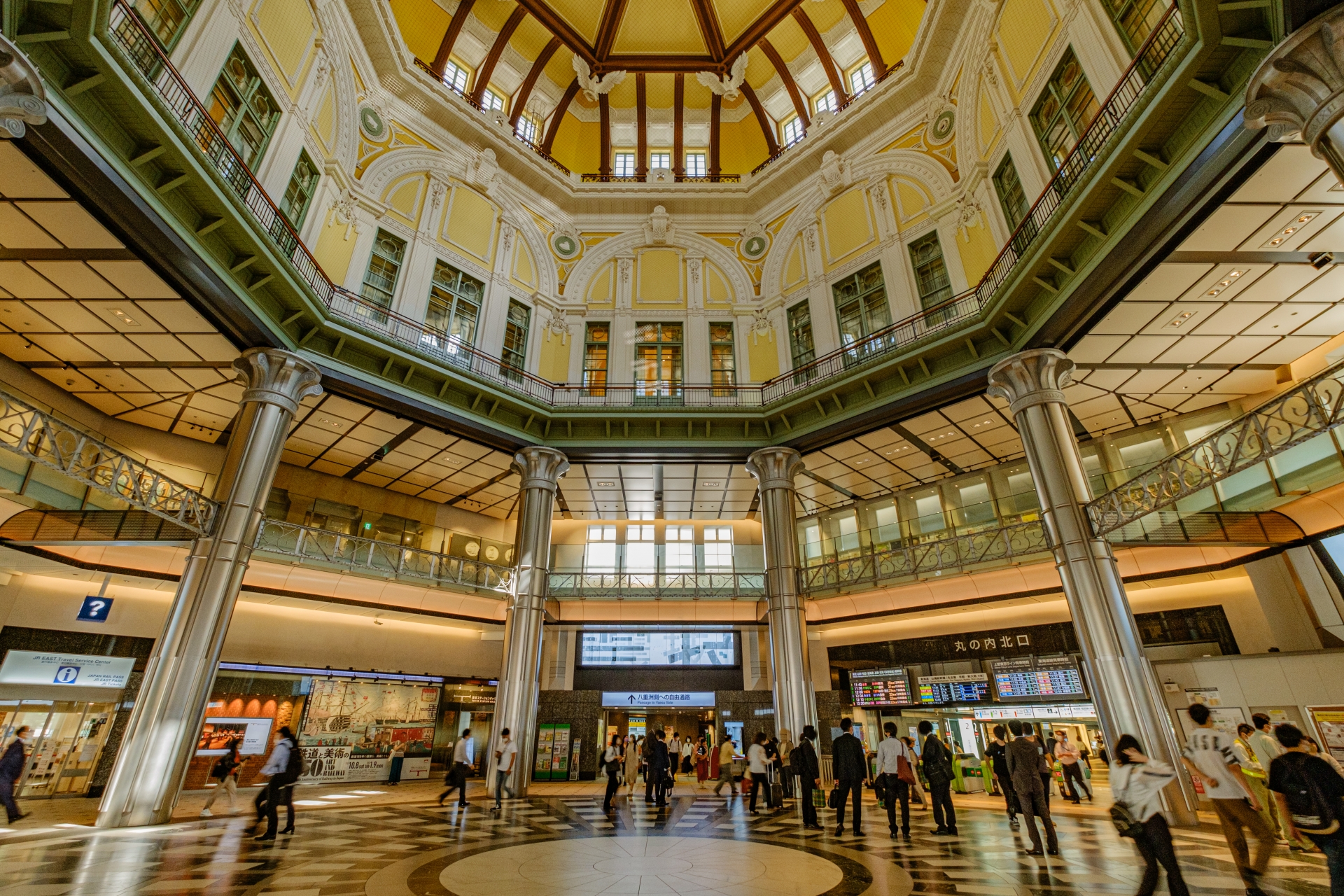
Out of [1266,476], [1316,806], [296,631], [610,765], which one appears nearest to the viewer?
[1316,806]

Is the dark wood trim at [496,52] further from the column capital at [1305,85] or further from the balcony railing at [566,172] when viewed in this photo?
the column capital at [1305,85]

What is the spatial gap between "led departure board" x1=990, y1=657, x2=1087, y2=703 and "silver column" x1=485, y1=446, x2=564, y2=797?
40.8 ft

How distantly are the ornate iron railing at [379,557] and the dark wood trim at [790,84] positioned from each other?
18.9m

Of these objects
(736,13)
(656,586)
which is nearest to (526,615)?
(656,586)

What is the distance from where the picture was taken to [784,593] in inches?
624

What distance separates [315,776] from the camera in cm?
1736

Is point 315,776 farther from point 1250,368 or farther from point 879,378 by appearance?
point 1250,368

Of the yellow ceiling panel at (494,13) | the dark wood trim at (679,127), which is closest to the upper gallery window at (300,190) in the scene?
the yellow ceiling panel at (494,13)

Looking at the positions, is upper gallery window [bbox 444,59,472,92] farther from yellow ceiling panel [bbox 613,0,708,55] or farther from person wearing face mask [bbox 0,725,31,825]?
person wearing face mask [bbox 0,725,31,825]

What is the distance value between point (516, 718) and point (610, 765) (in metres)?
4.16

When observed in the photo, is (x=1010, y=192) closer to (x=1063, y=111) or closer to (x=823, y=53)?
(x=1063, y=111)

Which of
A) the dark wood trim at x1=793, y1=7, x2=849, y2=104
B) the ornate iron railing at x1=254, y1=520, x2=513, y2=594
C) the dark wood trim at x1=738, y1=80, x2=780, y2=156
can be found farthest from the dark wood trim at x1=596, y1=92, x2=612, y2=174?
the ornate iron railing at x1=254, y1=520, x2=513, y2=594

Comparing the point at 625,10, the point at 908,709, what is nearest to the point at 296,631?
the point at 908,709

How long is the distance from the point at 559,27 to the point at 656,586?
20.6 metres
